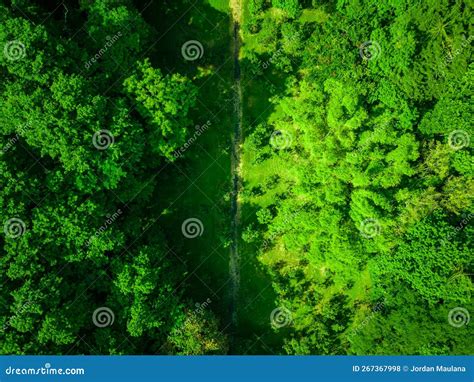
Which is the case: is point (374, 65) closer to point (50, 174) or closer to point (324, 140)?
point (324, 140)

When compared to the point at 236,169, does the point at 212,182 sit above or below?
below

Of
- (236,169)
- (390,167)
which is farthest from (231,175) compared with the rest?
(390,167)

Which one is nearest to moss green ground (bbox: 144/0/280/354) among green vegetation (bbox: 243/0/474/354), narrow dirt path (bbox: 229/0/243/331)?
narrow dirt path (bbox: 229/0/243/331)

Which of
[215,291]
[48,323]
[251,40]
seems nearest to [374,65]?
[251,40]

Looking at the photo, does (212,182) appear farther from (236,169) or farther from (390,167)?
(390,167)

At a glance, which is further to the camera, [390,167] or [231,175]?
[231,175]

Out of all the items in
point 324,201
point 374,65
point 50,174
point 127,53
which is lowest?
point 50,174

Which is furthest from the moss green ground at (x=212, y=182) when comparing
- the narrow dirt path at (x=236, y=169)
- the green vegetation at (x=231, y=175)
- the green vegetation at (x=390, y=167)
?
the green vegetation at (x=390, y=167)
